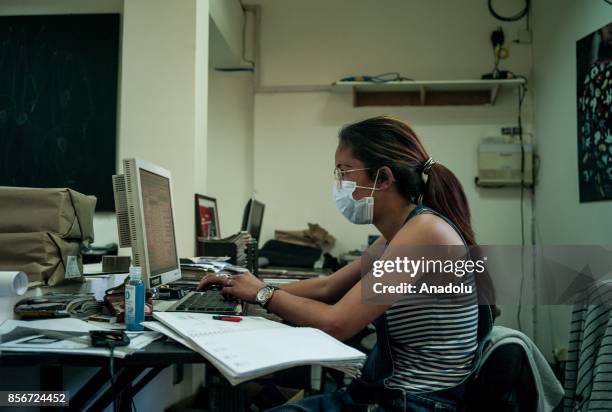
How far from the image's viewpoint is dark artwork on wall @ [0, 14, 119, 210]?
2664 mm

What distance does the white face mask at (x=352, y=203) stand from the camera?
1405 mm

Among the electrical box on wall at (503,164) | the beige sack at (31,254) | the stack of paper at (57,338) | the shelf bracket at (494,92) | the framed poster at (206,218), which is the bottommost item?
the stack of paper at (57,338)

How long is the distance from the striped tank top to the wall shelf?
2865mm

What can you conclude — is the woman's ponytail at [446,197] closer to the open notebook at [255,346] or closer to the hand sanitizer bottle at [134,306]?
the open notebook at [255,346]

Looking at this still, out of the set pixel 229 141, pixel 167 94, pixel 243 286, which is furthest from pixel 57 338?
pixel 229 141

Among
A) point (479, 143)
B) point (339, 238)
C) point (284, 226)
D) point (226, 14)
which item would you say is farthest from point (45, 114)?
point (479, 143)

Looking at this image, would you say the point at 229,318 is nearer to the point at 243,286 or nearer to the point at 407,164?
the point at 243,286

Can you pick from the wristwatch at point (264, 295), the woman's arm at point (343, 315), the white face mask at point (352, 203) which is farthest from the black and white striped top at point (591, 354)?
the wristwatch at point (264, 295)

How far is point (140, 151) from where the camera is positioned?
2541 millimetres

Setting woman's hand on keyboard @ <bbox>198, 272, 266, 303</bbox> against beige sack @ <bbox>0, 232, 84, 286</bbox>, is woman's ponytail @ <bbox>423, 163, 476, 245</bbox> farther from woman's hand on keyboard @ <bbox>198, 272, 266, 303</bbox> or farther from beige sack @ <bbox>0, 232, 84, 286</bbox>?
beige sack @ <bbox>0, 232, 84, 286</bbox>

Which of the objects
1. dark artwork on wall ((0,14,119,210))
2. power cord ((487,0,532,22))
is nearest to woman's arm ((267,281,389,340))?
dark artwork on wall ((0,14,119,210))

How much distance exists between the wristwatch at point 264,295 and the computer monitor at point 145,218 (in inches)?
11.4

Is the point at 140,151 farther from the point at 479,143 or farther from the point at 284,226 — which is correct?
the point at 479,143

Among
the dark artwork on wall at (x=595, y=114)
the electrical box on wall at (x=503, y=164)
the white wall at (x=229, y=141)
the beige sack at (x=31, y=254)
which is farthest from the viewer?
the white wall at (x=229, y=141)
